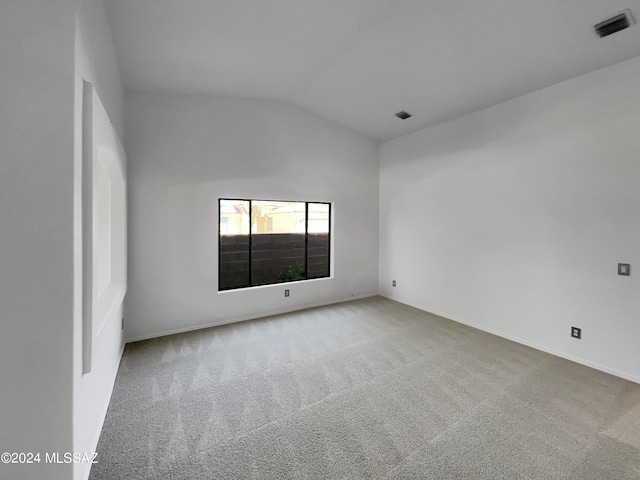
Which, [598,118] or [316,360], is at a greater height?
[598,118]

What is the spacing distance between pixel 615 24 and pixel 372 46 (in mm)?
2024

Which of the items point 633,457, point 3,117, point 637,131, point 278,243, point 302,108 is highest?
point 302,108

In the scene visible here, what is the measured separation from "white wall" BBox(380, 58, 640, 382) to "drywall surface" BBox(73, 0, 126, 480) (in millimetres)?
4235

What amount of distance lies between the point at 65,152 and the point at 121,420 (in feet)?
6.44

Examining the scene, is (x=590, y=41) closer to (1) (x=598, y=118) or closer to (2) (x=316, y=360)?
(1) (x=598, y=118)

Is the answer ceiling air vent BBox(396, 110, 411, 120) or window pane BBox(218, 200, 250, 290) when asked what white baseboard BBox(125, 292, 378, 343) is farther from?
ceiling air vent BBox(396, 110, 411, 120)

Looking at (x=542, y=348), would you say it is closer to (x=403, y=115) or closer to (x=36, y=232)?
(x=403, y=115)

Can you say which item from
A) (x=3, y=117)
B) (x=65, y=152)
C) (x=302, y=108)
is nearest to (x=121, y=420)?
(x=65, y=152)

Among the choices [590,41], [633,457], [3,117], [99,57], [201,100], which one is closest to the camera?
[3,117]

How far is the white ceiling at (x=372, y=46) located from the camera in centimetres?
238

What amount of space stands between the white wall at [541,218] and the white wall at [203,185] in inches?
68.2

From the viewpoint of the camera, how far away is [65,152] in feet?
4.43

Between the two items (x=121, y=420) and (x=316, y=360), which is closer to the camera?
(x=121, y=420)

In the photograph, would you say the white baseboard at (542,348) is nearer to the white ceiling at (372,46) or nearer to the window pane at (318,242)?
the window pane at (318,242)
